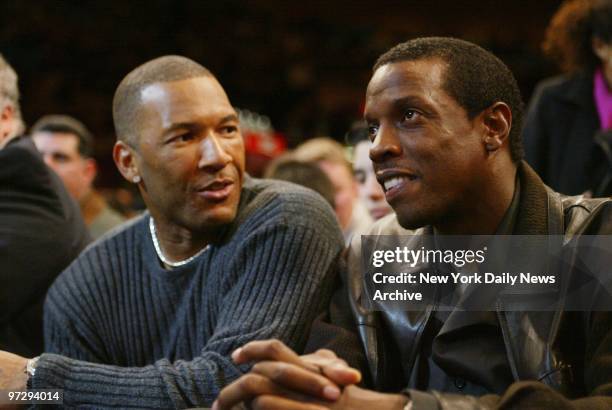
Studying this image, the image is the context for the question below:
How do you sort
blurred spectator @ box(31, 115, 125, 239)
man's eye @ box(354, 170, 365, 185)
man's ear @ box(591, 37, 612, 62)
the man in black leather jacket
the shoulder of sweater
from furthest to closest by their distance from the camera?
1. blurred spectator @ box(31, 115, 125, 239)
2. man's eye @ box(354, 170, 365, 185)
3. man's ear @ box(591, 37, 612, 62)
4. the shoulder of sweater
5. the man in black leather jacket

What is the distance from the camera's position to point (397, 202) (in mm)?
1621

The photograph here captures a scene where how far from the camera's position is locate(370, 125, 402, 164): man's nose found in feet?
5.31

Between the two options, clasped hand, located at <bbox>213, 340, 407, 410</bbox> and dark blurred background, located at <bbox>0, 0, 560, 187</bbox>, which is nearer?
clasped hand, located at <bbox>213, 340, 407, 410</bbox>

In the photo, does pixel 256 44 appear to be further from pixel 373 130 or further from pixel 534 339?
pixel 534 339

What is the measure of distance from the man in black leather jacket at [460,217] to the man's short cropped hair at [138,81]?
2.11 ft

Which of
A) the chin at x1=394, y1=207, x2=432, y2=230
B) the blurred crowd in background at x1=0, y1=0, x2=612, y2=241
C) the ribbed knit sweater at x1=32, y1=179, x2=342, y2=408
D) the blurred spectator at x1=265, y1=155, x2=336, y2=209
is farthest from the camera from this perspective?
the blurred crowd in background at x1=0, y1=0, x2=612, y2=241

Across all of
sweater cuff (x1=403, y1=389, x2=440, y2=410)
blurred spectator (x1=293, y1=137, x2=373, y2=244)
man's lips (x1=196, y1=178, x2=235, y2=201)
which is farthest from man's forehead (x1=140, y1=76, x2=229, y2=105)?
blurred spectator (x1=293, y1=137, x2=373, y2=244)

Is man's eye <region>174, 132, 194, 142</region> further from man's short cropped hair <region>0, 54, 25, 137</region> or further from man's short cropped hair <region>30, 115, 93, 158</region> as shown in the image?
man's short cropped hair <region>30, 115, 93, 158</region>

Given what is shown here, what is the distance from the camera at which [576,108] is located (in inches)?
114

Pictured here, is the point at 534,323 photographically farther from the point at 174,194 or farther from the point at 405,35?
the point at 405,35

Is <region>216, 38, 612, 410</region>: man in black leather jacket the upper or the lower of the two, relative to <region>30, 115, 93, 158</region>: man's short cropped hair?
lower

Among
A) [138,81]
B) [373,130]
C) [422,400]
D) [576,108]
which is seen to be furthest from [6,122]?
[576,108]

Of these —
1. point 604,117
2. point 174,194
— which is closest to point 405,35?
point 604,117

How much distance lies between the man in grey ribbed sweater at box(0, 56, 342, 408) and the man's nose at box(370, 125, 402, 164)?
1.19 ft
